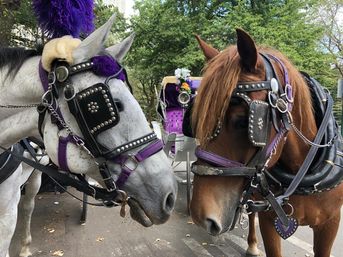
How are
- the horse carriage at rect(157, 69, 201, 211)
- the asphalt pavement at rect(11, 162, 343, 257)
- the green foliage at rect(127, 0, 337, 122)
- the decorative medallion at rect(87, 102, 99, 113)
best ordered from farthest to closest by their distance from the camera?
1. the green foliage at rect(127, 0, 337, 122)
2. the horse carriage at rect(157, 69, 201, 211)
3. the asphalt pavement at rect(11, 162, 343, 257)
4. the decorative medallion at rect(87, 102, 99, 113)

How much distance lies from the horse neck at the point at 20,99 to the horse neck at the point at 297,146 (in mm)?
1340

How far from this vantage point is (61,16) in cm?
181

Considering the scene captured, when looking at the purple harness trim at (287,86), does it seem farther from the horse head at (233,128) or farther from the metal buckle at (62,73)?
the metal buckle at (62,73)

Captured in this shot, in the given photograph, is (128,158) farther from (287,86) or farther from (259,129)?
(287,86)

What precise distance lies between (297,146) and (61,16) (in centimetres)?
147

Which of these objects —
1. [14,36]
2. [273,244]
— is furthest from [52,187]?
[273,244]

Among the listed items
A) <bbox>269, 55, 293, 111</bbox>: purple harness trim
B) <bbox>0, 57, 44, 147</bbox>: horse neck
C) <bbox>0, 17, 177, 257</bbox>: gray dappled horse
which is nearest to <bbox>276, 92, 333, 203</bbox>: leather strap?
<bbox>269, 55, 293, 111</bbox>: purple harness trim

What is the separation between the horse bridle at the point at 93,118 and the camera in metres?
1.54

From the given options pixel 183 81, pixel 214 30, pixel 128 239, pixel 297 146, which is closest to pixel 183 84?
pixel 183 81

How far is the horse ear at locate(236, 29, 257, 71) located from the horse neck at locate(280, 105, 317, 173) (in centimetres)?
47

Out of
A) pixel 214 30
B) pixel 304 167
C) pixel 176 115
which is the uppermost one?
pixel 214 30

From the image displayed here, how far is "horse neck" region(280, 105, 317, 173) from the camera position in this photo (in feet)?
6.58

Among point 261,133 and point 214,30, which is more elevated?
point 214,30

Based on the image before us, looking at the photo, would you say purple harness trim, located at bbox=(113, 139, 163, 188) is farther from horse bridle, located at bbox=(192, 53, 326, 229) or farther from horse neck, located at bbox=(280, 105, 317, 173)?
horse neck, located at bbox=(280, 105, 317, 173)
